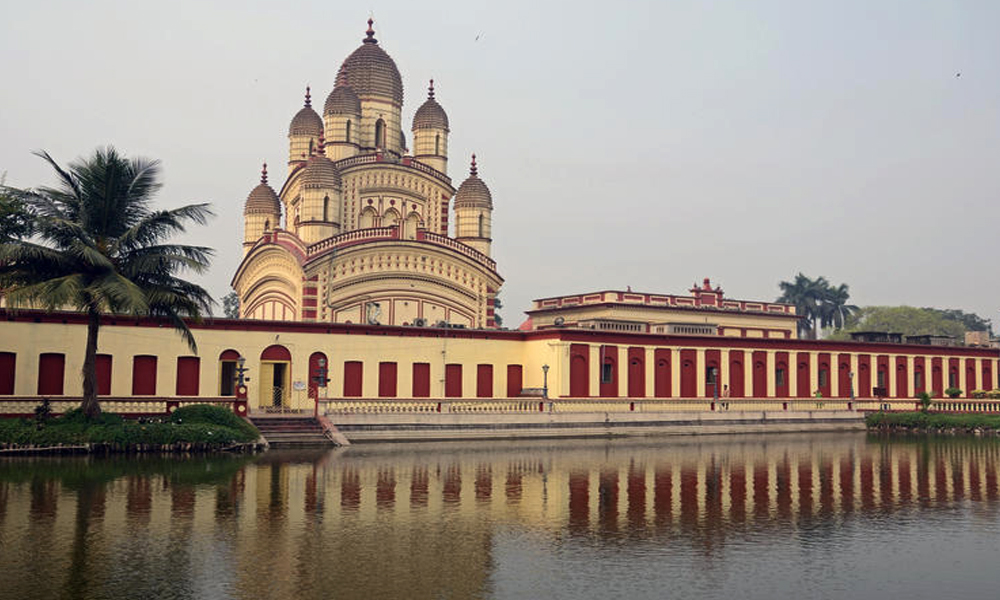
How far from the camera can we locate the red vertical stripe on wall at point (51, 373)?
4028 centimetres

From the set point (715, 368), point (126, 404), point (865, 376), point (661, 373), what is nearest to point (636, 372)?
point (661, 373)

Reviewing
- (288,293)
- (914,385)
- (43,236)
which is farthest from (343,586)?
(914,385)

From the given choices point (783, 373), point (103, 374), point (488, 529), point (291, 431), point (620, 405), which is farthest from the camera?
point (783, 373)

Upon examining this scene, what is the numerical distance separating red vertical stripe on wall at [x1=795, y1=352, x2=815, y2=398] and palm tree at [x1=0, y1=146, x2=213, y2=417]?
37.3 meters

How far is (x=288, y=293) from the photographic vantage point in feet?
193

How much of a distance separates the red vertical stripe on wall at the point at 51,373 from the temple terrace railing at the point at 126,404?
2551mm

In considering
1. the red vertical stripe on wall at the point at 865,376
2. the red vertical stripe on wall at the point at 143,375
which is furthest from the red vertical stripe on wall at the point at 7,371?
the red vertical stripe on wall at the point at 865,376

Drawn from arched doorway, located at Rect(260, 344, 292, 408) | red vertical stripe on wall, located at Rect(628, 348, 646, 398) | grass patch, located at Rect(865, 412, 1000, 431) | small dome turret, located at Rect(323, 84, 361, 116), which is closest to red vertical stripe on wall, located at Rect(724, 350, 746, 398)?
red vertical stripe on wall, located at Rect(628, 348, 646, 398)

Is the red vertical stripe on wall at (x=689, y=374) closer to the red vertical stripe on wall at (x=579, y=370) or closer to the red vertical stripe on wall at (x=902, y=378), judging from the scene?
the red vertical stripe on wall at (x=579, y=370)

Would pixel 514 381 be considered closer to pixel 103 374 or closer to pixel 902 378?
pixel 103 374

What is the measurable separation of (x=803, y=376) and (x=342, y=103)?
33.5 metres

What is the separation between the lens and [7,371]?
3966 centimetres

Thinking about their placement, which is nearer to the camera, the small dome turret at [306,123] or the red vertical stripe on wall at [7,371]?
the red vertical stripe on wall at [7,371]

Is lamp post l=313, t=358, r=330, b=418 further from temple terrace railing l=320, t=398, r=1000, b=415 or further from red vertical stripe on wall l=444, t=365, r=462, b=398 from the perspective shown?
red vertical stripe on wall l=444, t=365, r=462, b=398
